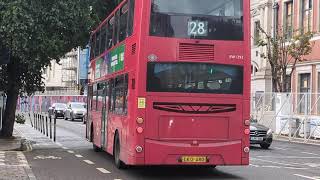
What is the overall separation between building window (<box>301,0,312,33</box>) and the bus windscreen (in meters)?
25.8

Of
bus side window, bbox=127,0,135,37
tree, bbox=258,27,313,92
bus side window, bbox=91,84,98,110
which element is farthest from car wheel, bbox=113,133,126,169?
tree, bbox=258,27,313,92

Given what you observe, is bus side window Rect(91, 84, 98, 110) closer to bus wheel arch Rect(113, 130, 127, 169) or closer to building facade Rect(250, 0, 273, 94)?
bus wheel arch Rect(113, 130, 127, 169)

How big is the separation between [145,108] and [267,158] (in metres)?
7.84

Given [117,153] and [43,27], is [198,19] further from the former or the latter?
[43,27]

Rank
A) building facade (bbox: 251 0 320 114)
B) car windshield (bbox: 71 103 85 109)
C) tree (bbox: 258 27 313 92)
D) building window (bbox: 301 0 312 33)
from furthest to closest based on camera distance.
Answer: car windshield (bbox: 71 103 85 109)
building window (bbox: 301 0 312 33)
building facade (bbox: 251 0 320 114)
tree (bbox: 258 27 313 92)

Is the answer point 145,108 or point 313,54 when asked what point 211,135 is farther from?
point 313,54

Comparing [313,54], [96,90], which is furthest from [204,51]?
[313,54]

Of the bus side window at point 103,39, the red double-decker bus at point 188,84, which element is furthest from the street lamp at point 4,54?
the red double-decker bus at point 188,84

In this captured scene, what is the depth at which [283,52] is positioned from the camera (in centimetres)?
3734

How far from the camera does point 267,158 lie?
1942 cm

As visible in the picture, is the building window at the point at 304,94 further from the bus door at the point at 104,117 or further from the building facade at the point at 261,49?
the bus door at the point at 104,117

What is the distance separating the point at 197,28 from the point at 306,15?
27.2 m

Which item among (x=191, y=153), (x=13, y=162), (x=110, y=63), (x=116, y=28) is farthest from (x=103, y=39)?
(x=191, y=153)

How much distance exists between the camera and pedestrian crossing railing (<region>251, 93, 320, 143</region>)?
1230 inches
